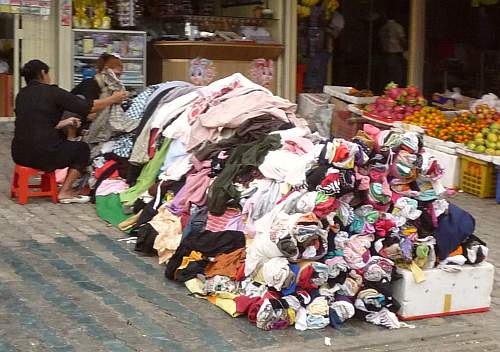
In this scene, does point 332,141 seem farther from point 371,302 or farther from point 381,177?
point 371,302

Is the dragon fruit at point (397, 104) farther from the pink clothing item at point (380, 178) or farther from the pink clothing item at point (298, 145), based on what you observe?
the pink clothing item at point (380, 178)

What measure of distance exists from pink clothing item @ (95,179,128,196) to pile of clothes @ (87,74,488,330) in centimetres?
152

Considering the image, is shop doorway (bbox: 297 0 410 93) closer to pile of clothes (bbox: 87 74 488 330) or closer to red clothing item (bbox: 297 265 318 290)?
pile of clothes (bbox: 87 74 488 330)

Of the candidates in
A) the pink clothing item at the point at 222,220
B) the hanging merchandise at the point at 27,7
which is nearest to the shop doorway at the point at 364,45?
the hanging merchandise at the point at 27,7

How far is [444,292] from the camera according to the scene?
605cm

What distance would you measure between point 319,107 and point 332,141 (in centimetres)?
745

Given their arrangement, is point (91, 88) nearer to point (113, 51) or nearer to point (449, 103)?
point (113, 51)

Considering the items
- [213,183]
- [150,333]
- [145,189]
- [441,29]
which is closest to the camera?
[150,333]

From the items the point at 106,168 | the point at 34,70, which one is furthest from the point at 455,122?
the point at 34,70

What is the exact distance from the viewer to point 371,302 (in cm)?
589

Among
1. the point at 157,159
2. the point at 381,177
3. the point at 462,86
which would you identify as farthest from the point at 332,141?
the point at 462,86

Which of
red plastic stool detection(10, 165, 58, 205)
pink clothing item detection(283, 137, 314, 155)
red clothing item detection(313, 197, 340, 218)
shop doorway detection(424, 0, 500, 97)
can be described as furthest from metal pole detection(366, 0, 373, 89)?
red clothing item detection(313, 197, 340, 218)

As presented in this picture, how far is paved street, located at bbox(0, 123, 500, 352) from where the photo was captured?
17.6 ft

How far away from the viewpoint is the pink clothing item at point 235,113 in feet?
24.7
